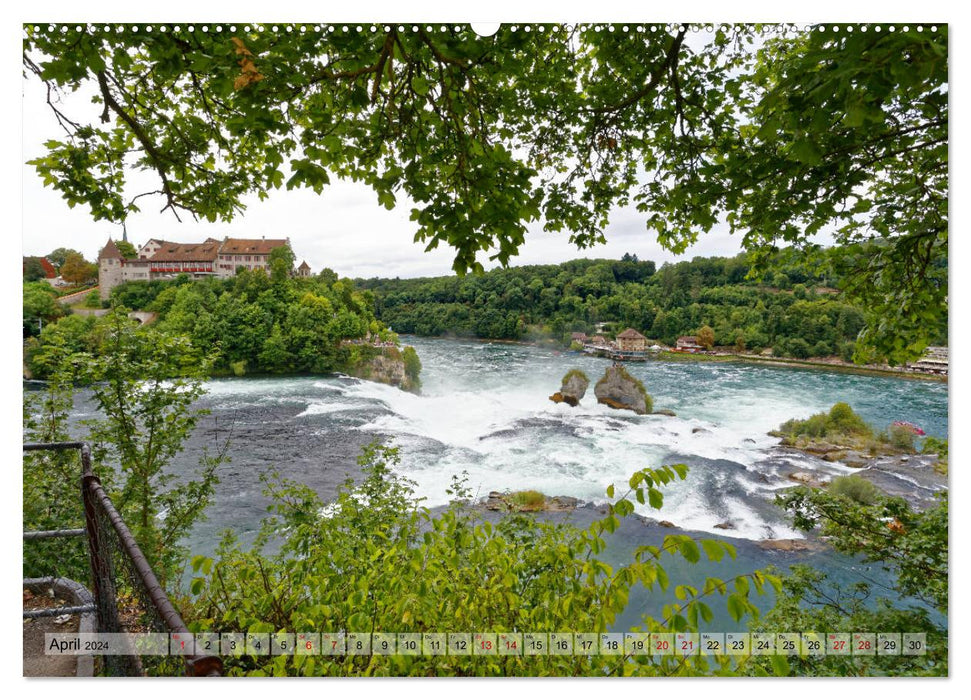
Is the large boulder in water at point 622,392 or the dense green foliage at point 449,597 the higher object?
the large boulder in water at point 622,392

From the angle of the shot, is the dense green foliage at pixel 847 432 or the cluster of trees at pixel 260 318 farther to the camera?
the cluster of trees at pixel 260 318

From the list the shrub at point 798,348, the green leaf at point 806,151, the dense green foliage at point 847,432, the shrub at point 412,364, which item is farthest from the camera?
the shrub at point 412,364

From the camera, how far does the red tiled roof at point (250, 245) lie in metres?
2.38

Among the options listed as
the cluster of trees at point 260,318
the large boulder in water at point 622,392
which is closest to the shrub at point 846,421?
the large boulder in water at point 622,392

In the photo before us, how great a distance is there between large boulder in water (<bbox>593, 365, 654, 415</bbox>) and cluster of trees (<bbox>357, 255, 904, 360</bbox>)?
337 mm

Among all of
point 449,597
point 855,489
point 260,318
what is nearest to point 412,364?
point 260,318

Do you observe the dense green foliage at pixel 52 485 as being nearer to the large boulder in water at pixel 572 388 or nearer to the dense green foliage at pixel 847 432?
the large boulder in water at pixel 572 388

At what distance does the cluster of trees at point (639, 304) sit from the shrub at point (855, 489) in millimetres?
657

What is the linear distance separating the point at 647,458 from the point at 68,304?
132 inches

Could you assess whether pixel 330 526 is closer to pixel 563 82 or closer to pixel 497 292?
pixel 497 292

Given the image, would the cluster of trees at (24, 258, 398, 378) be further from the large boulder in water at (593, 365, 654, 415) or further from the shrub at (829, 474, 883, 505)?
the shrub at (829, 474, 883, 505)

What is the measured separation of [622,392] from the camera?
3107 millimetres

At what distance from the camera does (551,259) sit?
2.56 meters
